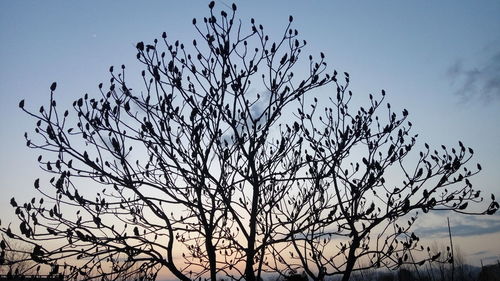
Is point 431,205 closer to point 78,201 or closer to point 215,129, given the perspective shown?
point 215,129

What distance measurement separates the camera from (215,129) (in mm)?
5887

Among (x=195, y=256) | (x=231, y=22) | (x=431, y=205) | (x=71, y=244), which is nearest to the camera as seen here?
(x=71, y=244)

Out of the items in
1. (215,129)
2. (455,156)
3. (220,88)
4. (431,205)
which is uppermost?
(220,88)

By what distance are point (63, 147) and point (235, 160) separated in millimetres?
2709

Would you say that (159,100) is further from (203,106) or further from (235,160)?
(235,160)

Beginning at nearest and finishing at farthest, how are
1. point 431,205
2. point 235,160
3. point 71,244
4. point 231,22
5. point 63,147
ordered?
point 71,244, point 63,147, point 431,205, point 231,22, point 235,160

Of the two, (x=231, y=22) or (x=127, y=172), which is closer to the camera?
(x=127, y=172)

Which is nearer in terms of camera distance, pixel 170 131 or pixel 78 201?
pixel 78 201

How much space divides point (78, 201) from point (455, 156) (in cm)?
597

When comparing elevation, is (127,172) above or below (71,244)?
above

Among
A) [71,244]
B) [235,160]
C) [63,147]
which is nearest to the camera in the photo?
[71,244]

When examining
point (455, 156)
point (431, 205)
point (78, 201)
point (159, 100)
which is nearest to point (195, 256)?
point (78, 201)

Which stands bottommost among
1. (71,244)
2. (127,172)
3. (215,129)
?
(71,244)

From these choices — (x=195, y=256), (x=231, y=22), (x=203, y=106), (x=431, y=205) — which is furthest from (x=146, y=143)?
(x=431, y=205)
